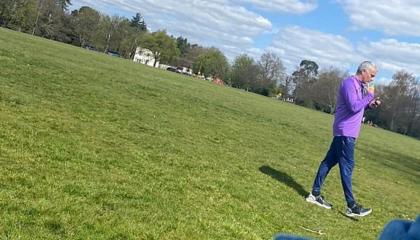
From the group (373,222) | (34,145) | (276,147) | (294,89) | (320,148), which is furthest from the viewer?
(294,89)

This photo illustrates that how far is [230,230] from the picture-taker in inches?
242

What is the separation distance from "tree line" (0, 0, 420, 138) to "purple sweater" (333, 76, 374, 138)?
324 feet

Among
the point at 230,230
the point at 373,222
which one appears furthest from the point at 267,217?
the point at 373,222

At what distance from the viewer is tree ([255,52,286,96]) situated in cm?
13150

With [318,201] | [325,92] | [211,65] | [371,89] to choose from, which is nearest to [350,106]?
[371,89]

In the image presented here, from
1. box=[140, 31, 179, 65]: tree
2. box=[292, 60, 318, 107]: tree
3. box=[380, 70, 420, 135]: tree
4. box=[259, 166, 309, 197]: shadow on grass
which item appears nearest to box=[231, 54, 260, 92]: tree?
box=[292, 60, 318, 107]: tree

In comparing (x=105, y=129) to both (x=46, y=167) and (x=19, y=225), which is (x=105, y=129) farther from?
(x=19, y=225)

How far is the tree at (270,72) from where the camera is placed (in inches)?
5177

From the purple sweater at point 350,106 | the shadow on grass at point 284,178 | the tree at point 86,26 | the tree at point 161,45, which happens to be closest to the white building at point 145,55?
the tree at point 161,45

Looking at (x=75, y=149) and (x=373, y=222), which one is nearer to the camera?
(x=75, y=149)

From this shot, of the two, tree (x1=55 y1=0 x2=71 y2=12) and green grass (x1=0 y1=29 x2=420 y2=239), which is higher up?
tree (x1=55 y1=0 x2=71 y2=12)

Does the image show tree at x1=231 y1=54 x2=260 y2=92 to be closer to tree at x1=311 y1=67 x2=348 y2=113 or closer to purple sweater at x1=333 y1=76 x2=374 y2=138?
tree at x1=311 y1=67 x2=348 y2=113

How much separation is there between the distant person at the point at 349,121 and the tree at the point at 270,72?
399 ft

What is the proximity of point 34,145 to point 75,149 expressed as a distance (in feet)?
2.03
